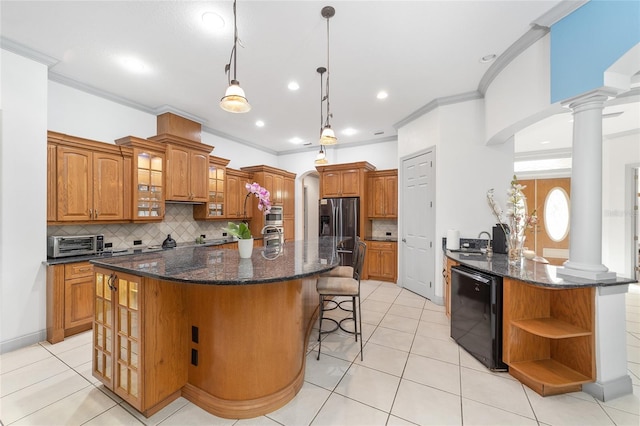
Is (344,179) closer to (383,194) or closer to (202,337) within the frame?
(383,194)

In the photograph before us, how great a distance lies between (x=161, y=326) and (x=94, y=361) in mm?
815

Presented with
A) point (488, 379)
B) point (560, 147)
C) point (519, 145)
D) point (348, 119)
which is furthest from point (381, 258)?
point (560, 147)

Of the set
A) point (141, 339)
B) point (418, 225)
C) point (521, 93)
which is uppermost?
point (521, 93)

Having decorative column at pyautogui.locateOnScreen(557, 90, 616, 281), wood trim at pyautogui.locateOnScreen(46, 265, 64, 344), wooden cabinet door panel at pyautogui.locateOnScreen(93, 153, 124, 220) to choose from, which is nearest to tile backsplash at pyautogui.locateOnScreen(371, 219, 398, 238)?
decorative column at pyautogui.locateOnScreen(557, 90, 616, 281)

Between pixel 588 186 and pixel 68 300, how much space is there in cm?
504

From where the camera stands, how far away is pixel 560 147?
17.7 feet

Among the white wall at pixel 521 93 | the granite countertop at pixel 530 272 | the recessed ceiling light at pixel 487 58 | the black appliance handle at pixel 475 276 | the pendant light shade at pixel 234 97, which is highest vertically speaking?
the recessed ceiling light at pixel 487 58

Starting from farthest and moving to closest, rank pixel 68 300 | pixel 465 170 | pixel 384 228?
pixel 384 228 < pixel 465 170 < pixel 68 300

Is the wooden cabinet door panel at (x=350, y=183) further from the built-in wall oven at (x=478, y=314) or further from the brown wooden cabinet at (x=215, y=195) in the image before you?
the built-in wall oven at (x=478, y=314)

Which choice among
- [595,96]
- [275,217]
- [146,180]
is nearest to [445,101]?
[595,96]

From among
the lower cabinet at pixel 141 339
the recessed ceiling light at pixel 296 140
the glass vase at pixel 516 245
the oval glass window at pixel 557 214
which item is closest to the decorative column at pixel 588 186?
the glass vase at pixel 516 245

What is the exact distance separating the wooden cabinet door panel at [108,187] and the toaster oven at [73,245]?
0.30 meters

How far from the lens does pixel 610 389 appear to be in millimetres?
1811

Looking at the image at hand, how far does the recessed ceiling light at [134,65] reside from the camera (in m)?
2.82
